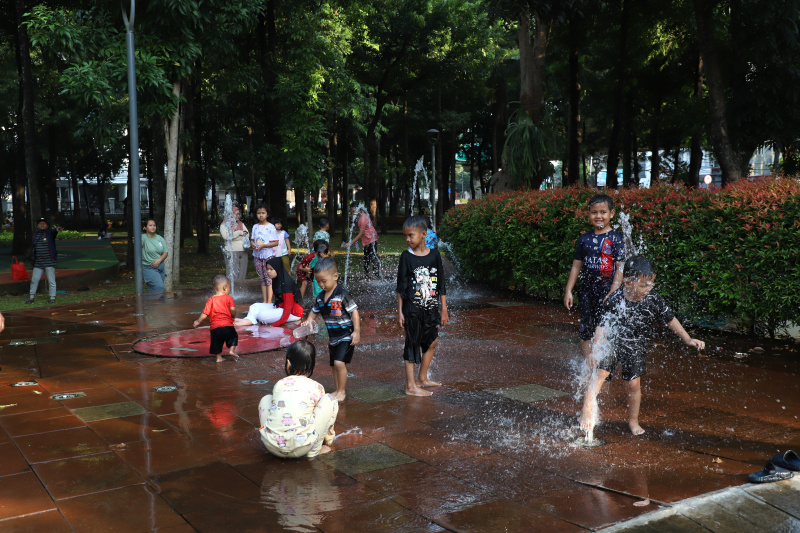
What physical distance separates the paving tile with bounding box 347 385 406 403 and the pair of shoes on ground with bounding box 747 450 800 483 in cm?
304

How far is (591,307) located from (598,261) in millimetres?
446

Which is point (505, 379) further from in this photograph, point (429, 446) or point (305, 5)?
point (305, 5)

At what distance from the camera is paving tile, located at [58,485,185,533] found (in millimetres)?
3621

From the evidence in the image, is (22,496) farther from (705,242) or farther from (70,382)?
(705,242)

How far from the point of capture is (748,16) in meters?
14.4

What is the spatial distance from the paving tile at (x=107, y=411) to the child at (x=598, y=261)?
3988 millimetres

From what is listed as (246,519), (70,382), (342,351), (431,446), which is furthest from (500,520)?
(70,382)

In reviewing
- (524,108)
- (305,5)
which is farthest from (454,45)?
(524,108)

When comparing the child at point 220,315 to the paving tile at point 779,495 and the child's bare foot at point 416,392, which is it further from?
the paving tile at point 779,495

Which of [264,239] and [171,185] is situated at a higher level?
[171,185]

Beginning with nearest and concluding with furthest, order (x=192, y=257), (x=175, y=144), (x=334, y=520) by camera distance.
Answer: (x=334, y=520) → (x=175, y=144) → (x=192, y=257)

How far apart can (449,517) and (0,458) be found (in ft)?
10.3

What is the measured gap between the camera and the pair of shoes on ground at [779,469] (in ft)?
13.3

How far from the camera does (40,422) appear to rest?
5.50m
